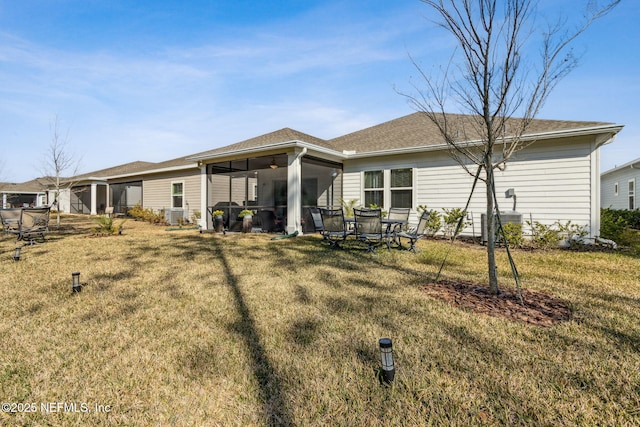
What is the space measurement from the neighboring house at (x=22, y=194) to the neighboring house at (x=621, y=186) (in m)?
44.6

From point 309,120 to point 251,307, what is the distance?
44.9 ft

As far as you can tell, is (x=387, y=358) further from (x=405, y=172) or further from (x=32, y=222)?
(x=32, y=222)

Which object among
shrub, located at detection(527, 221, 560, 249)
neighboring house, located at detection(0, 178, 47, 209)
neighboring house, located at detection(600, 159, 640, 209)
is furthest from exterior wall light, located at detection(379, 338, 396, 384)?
neighboring house, located at detection(0, 178, 47, 209)

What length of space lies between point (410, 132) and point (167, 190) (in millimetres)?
14067

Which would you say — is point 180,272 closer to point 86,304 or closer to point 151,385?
point 86,304

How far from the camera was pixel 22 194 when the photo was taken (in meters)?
31.7

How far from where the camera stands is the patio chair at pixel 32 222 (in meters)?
8.17

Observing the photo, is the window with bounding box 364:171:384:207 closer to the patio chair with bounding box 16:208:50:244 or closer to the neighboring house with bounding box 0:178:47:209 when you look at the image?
the patio chair with bounding box 16:208:50:244

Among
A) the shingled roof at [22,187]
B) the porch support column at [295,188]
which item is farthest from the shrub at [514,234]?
the shingled roof at [22,187]

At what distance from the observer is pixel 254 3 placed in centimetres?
841

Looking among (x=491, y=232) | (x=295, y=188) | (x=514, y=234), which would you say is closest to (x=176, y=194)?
(x=295, y=188)

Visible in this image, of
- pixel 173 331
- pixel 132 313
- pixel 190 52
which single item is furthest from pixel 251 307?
pixel 190 52

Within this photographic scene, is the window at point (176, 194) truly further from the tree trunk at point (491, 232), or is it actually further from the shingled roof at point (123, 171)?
the tree trunk at point (491, 232)

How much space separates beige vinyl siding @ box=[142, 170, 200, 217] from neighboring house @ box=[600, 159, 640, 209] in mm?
21074
